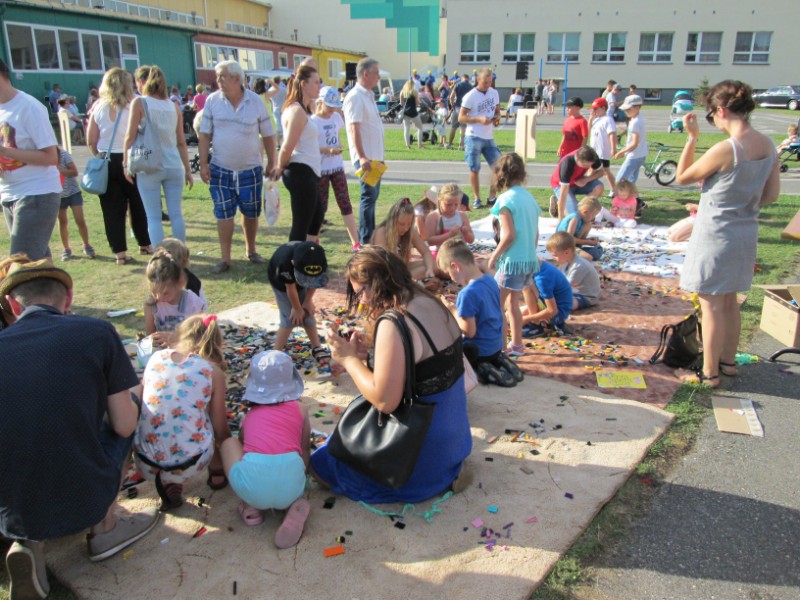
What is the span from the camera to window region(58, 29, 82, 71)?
24984 mm

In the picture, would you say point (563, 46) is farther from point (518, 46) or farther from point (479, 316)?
point (479, 316)

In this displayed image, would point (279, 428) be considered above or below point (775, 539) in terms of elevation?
above

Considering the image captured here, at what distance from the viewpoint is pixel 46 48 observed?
79.3ft

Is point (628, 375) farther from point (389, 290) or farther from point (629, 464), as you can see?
point (389, 290)

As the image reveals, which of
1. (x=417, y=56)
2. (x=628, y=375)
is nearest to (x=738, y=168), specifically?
(x=628, y=375)

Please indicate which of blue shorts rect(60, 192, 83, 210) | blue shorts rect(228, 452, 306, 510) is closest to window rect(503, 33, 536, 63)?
blue shorts rect(60, 192, 83, 210)

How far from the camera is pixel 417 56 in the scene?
51906 millimetres

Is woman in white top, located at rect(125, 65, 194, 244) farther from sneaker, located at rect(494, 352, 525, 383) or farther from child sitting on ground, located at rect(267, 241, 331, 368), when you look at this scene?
sneaker, located at rect(494, 352, 525, 383)

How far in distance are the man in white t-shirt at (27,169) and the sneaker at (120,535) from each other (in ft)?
9.52

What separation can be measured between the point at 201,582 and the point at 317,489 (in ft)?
2.58

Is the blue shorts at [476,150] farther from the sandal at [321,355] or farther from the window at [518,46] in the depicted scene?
the window at [518,46]

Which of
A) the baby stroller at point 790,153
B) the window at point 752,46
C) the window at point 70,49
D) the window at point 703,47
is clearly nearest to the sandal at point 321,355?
the baby stroller at point 790,153

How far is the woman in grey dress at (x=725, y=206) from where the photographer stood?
12.8 ft

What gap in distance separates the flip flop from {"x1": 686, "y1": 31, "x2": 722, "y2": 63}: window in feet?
148
